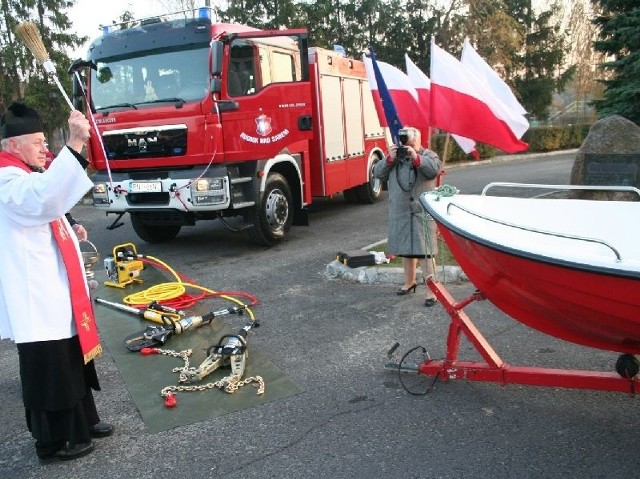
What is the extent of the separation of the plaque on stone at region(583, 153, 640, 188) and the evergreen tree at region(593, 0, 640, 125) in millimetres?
2553

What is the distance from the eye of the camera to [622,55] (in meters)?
12.0

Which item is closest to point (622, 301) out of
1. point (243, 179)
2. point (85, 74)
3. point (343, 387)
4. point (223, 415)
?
point (343, 387)

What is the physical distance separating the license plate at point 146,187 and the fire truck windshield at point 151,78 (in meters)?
1.12

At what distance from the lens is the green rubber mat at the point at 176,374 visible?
374cm

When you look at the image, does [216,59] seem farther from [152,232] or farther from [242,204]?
[152,232]

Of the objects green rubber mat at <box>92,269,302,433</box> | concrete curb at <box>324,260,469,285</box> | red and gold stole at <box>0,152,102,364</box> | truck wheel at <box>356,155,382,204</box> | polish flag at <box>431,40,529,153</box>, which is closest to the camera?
red and gold stole at <box>0,152,102,364</box>

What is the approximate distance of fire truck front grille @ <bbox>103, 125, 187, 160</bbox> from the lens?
767 centimetres

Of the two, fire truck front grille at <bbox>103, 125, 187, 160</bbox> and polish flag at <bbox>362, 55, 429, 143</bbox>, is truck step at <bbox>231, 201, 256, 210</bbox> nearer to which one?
fire truck front grille at <bbox>103, 125, 187, 160</bbox>

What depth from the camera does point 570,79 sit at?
102 feet

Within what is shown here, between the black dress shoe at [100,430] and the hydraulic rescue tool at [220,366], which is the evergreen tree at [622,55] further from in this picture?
the black dress shoe at [100,430]

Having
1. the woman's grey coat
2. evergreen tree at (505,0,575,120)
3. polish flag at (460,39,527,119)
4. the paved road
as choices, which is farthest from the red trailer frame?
evergreen tree at (505,0,575,120)

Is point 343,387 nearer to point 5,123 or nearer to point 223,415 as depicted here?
point 223,415

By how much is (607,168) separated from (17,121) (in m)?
8.72

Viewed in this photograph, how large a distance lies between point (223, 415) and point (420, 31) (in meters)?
28.0
